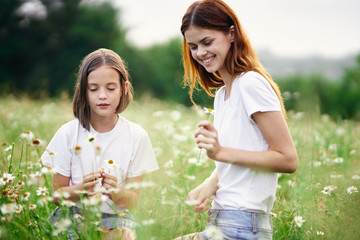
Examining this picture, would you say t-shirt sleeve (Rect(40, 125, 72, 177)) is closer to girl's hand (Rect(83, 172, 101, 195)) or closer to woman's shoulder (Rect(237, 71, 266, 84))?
girl's hand (Rect(83, 172, 101, 195))

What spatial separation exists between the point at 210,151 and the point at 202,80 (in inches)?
30.9

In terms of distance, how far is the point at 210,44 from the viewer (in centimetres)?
196

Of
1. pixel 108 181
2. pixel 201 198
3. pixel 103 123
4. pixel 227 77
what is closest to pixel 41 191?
pixel 108 181

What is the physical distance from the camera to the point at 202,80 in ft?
7.75

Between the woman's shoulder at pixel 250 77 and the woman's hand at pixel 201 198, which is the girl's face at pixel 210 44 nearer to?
the woman's shoulder at pixel 250 77

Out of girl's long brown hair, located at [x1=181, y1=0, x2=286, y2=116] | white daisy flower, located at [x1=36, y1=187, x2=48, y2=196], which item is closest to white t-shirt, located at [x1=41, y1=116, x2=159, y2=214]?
white daisy flower, located at [x1=36, y1=187, x2=48, y2=196]

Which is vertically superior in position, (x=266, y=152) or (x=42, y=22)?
(x=42, y=22)

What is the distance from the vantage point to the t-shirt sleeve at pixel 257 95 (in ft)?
5.65

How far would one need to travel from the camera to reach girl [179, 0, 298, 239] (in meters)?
1.72

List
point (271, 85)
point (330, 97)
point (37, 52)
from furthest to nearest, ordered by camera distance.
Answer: point (330, 97) → point (37, 52) → point (271, 85)

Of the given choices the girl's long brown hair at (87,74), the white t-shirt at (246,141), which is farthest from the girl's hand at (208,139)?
the girl's long brown hair at (87,74)

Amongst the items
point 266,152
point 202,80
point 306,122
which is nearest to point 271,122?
point 266,152

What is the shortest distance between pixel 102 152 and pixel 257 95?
3.35 feet

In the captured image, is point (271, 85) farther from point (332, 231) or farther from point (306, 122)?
point (306, 122)
